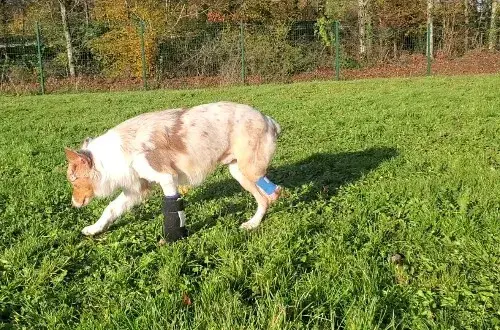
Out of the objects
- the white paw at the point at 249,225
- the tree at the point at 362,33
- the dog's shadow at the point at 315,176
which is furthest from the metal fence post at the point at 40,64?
the white paw at the point at 249,225

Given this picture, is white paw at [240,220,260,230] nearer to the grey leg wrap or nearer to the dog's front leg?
the grey leg wrap

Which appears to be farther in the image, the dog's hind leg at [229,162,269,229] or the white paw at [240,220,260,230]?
the dog's hind leg at [229,162,269,229]

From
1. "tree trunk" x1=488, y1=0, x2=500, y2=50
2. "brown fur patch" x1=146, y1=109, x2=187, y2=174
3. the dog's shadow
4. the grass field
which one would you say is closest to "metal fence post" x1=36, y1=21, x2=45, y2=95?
the grass field

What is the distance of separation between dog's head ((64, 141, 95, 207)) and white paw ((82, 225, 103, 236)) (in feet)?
0.81

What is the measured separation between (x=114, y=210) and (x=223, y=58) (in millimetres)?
18998

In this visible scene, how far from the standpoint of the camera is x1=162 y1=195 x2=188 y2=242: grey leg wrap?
418cm

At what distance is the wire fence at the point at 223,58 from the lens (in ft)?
70.2

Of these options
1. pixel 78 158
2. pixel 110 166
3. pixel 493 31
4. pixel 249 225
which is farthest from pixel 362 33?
pixel 78 158

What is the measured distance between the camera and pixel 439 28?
27.3 meters

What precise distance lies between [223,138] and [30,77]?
62.4ft

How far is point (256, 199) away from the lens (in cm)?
493

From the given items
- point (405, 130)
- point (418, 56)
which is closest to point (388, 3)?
point (418, 56)

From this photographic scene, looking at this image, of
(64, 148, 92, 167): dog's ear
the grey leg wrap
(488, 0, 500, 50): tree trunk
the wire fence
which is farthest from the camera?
(488, 0, 500, 50): tree trunk

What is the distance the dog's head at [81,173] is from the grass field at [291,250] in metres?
0.37
